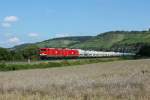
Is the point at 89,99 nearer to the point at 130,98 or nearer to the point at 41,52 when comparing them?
the point at 130,98

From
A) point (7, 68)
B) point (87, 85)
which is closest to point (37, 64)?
point (7, 68)

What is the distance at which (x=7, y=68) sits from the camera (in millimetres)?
64938

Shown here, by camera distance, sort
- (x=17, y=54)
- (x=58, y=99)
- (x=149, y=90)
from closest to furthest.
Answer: (x=58, y=99)
(x=149, y=90)
(x=17, y=54)

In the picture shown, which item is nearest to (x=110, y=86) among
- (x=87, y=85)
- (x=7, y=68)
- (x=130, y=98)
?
(x=87, y=85)

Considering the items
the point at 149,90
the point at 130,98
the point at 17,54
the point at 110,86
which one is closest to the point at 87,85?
the point at 110,86

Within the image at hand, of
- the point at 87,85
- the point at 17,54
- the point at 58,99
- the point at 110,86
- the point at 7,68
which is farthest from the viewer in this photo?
the point at 17,54

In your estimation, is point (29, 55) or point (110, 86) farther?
point (29, 55)

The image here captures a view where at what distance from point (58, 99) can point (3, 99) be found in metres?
1.90

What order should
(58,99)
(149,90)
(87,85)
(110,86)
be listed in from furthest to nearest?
(87,85) → (110,86) → (149,90) → (58,99)

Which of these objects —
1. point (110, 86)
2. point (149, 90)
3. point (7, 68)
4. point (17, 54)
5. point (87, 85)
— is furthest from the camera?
point (17, 54)

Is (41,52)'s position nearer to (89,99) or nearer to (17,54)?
(17,54)

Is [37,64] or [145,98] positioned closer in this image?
[145,98]

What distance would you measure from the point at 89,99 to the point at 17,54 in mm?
80453

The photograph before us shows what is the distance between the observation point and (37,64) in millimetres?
68875
